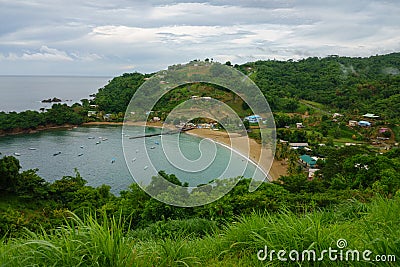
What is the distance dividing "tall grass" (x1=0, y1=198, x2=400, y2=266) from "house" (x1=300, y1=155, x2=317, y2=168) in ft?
59.6

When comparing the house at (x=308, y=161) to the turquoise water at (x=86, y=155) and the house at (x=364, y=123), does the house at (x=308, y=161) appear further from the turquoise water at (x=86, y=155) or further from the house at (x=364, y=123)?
the house at (x=364, y=123)

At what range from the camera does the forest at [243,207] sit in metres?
1.75

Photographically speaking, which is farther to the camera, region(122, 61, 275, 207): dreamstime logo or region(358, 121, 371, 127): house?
region(358, 121, 371, 127): house

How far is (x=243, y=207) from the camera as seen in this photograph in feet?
23.1

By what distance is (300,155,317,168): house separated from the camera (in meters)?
19.8

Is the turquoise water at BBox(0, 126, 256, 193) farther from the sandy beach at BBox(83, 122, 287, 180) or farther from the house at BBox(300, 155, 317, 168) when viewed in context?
the house at BBox(300, 155, 317, 168)

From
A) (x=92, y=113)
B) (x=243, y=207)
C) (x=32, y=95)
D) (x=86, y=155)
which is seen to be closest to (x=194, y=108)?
(x=243, y=207)

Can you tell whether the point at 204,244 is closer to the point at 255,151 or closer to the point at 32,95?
the point at 255,151

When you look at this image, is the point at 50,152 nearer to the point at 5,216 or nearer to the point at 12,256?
the point at 5,216

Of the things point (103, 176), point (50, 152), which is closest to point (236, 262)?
point (103, 176)

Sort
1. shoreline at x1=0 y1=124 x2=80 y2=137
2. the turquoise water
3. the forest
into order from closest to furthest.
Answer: the forest, the turquoise water, shoreline at x1=0 y1=124 x2=80 y2=137

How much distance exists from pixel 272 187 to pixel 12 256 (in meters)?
8.10

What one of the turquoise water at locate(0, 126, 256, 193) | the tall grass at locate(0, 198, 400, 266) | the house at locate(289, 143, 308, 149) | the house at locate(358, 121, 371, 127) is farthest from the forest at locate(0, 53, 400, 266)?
the turquoise water at locate(0, 126, 256, 193)

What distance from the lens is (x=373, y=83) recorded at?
37.4m
